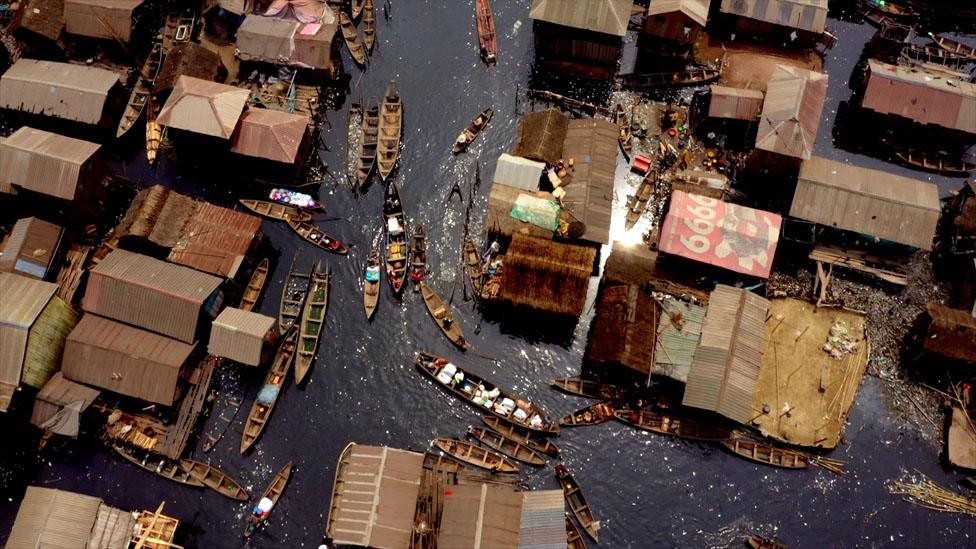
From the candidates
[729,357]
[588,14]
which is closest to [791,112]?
[588,14]

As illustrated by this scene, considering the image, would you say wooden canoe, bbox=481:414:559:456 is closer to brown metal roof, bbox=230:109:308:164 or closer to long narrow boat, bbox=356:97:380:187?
long narrow boat, bbox=356:97:380:187

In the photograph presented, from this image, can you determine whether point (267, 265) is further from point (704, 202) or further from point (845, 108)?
point (845, 108)

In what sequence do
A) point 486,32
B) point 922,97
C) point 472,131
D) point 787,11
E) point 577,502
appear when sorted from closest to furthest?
point 577,502 → point 922,97 → point 787,11 → point 472,131 → point 486,32

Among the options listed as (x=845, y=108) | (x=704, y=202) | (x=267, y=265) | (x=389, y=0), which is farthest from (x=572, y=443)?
(x=389, y=0)

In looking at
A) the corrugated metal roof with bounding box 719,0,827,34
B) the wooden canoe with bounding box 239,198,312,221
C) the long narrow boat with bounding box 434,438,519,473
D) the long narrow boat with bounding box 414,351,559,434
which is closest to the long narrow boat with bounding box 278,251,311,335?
the wooden canoe with bounding box 239,198,312,221

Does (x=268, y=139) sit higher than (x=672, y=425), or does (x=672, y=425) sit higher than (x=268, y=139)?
(x=268, y=139)

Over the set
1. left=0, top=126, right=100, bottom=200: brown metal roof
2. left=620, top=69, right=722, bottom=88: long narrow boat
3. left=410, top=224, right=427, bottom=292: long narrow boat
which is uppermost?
left=620, top=69, right=722, bottom=88: long narrow boat

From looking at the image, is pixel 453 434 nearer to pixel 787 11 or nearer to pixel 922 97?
pixel 787 11

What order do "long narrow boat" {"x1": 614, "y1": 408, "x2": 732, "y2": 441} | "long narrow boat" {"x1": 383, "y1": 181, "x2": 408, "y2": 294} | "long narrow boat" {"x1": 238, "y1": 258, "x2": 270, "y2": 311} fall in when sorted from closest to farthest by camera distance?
"long narrow boat" {"x1": 614, "y1": 408, "x2": 732, "y2": 441} < "long narrow boat" {"x1": 238, "y1": 258, "x2": 270, "y2": 311} < "long narrow boat" {"x1": 383, "y1": 181, "x2": 408, "y2": 294}
